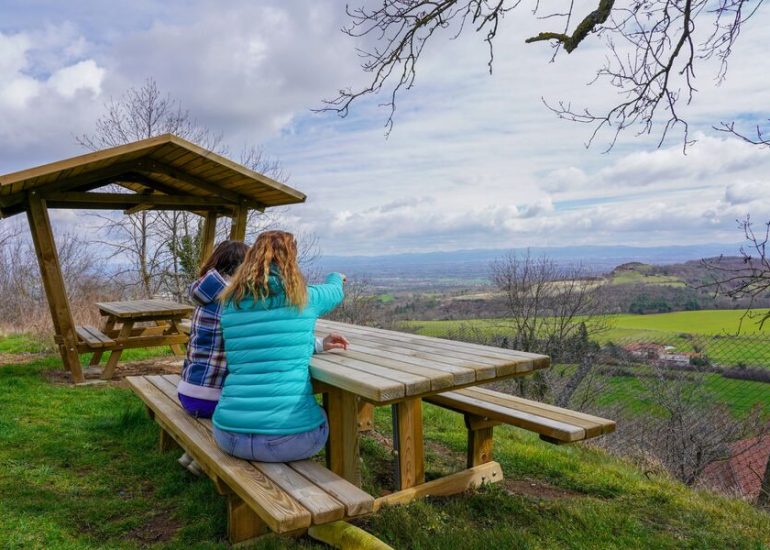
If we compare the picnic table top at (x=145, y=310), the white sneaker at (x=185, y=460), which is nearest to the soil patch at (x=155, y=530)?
the white sneaker at (x=185, y=460)

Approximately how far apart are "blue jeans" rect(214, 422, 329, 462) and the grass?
1.48 ft

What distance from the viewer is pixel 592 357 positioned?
16.4 metres

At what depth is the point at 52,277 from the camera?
6.50 m

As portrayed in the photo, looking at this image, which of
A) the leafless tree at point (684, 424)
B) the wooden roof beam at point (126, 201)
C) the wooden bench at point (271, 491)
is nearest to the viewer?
the wooden bench at point (271, 491)

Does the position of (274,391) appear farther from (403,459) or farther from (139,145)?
(139,145)

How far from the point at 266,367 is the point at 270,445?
1.25 feet

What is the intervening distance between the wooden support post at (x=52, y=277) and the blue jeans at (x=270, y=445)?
4.66 meters

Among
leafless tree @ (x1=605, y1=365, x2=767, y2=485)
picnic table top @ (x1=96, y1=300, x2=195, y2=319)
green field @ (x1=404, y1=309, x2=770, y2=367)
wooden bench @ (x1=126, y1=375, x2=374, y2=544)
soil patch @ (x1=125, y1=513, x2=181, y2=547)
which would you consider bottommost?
leafless tree @ (x1=605, y1=365, x2=767, y2=485)

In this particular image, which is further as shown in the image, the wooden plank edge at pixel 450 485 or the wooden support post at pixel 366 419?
the wooden support post at pixel 366 419

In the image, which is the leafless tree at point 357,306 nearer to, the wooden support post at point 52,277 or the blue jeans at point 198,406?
the wooden support post at point 52,277

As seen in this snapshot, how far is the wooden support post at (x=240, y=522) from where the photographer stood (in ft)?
9.13

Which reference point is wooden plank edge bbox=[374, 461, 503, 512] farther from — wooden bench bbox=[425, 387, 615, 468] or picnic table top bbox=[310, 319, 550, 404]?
picnic table top bbox=[310, 319, 550, 404]

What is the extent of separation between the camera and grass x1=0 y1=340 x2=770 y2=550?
2.92 m

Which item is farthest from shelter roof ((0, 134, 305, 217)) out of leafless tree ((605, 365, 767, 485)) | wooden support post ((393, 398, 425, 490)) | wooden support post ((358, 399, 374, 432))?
leafless tree ((605, 365, 767, 485))
